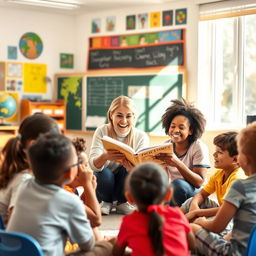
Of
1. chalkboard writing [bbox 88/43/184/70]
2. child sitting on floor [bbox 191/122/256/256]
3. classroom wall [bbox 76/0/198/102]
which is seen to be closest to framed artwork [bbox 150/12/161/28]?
classroom wall [bbox 76/0/198/102]

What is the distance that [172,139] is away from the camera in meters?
3.55

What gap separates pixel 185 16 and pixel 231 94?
1034 millimetres

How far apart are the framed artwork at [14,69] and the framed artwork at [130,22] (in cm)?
150

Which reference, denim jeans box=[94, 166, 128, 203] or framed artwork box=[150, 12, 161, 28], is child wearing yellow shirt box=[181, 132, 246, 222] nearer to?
denim jeans box=[94, 166, 128, 203]

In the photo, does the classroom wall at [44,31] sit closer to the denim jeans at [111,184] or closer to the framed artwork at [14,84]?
the framed artwork at [14,84]

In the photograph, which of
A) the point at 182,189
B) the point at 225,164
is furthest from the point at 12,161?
the point at 182,189

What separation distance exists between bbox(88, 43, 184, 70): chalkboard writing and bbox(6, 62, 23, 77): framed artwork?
0.91 metres

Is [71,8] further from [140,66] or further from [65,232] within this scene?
[65,232]

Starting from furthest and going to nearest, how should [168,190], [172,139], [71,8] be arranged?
[71,8], [172,139], [168,190]

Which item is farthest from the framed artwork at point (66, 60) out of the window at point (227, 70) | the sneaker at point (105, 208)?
the sneaker at point (105, 208)

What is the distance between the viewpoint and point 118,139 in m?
3.87

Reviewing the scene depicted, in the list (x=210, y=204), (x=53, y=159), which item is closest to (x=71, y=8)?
(x=210, y=204)

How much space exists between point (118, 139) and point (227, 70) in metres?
2.34

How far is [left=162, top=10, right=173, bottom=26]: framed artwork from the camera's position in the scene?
593 centimetres
